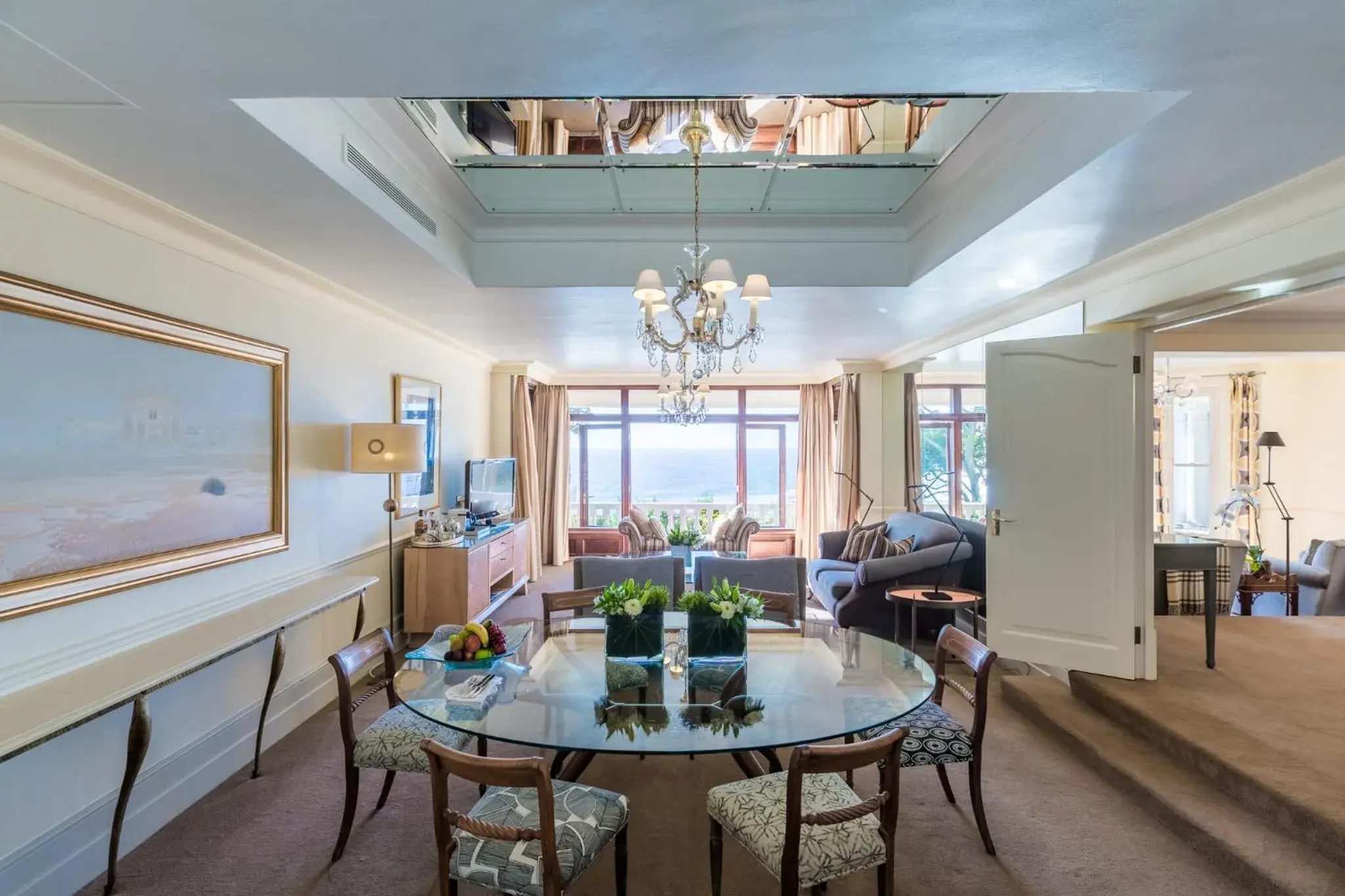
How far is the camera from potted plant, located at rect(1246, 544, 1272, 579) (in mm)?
5172

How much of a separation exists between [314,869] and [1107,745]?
3371mm

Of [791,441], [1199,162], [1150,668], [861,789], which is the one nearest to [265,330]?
[861,789]

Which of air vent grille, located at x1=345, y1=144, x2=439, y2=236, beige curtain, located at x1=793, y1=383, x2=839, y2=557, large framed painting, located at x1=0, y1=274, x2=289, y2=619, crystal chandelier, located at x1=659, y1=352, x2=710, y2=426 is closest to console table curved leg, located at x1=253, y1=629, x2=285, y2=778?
large framed painting, located at x1=0, y1=274, x2=289, y2=619

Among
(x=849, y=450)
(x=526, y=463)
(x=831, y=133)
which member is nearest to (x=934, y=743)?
(x=831, y=133)

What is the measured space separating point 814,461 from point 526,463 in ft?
12.1

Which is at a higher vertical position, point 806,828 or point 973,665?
point 973,665

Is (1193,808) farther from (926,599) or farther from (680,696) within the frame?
(680,696)

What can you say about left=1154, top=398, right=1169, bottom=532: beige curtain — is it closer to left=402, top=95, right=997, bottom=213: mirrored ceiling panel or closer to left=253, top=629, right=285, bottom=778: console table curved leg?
left=402, top=95, right=997, bottom=213: mirrored ceiling panel

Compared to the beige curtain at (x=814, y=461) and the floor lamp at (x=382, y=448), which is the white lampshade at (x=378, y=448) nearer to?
the floor lamp at (x=382, y=448)

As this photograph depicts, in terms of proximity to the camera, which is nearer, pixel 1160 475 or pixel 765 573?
pixel 765 573

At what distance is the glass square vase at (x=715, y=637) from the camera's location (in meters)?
2.41

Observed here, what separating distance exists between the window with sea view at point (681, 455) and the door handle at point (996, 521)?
504cm

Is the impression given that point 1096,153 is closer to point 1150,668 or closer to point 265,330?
point 1150,668

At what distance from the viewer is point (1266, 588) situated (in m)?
5.03
